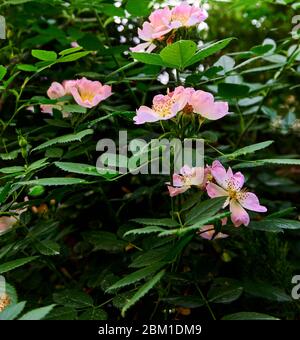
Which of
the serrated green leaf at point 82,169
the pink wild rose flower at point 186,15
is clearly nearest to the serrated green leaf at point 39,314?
the serrated green leaf at point 82,169

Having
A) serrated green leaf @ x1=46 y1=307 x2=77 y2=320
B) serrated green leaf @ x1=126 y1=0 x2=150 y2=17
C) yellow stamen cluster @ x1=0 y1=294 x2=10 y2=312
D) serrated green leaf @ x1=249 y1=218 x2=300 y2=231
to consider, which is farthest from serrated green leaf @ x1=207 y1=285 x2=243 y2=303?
serrated green leaf @ x1=126 y1=0 x2=150 y2=17

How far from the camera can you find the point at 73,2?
104 centimetres

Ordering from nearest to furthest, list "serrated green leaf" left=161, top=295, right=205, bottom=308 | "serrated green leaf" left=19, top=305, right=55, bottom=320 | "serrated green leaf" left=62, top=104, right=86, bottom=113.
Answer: "serrated green leaf" left=19, top=305, right=55, bottom=320, "serrated green leaf" left=161, top=295, right=205, bottom=308, "serrated green leaf" left=62, top=104, right=86, bottom=113

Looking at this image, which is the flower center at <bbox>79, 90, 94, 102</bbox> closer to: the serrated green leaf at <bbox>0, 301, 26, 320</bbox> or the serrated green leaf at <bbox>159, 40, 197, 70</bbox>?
the serrated green leaf at <bbox>159, 40, 197, 70</bbox>

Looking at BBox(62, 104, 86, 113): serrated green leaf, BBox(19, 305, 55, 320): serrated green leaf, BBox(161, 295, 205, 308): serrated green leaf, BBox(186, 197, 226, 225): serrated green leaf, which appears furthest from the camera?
BBox(62, 104, 86, 113): serrated green leaf

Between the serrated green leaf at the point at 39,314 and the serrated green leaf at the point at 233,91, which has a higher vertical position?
the serrated green leaf at the point at 233,91

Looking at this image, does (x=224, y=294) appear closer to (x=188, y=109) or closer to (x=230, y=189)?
(x=230, y=189)

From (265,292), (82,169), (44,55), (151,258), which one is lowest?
(265,292)

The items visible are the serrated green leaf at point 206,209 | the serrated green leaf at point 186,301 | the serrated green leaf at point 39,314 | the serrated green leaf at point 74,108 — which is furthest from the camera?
the serrated green leaf at point 74,108

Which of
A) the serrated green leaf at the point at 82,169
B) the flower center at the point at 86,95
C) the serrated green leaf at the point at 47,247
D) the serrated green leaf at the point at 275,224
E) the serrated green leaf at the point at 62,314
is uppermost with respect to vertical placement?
the flower center at the point at 86,95

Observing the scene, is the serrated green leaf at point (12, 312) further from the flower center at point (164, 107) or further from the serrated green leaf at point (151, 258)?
the flower center at point (164, 107)

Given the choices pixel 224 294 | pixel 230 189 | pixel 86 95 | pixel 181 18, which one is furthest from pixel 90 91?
pixel 224 294

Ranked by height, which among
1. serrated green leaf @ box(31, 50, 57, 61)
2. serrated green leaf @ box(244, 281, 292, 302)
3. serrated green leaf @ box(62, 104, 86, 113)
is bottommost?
serrated green leaf @ box(244, 281, 292, 302)
